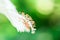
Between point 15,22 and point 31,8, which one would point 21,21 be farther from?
point 31,8

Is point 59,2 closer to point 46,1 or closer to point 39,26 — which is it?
point 46,1

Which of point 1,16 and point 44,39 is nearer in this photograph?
point 1,16

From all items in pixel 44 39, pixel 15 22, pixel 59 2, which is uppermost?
pixel 59 2

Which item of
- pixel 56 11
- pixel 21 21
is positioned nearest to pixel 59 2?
pixel 56 11

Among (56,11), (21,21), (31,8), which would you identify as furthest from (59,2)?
(21,21)

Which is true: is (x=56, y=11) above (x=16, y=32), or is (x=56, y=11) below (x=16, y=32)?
above

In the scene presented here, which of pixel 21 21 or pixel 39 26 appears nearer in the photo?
pixel 21 21
